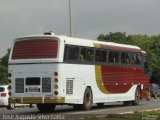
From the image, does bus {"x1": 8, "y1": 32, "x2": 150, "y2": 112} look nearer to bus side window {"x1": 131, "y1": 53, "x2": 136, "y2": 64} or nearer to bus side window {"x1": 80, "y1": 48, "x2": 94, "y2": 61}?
bus side window {"x1": 80, "y1": 48, "x2": 94, "y2": 61}

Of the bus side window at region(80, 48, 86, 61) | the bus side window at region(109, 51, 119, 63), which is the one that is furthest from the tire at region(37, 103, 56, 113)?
the bus side window at region(109, 51, 119, 63)

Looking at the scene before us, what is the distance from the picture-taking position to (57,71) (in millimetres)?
26203

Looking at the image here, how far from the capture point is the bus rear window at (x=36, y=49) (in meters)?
26.5

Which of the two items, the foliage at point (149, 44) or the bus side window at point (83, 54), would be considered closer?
the bus side window at point (83, 54)

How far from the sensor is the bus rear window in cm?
2650

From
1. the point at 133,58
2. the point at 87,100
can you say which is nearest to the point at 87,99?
the point at 87,100

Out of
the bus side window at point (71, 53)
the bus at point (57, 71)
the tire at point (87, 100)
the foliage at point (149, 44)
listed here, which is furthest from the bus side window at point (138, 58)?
the foliage at point (149, 44)

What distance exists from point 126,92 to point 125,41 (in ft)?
238

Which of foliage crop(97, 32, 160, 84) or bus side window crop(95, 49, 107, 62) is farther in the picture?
foliage crop(97, 32, 160, 84)

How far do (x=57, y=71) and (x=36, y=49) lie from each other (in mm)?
1412

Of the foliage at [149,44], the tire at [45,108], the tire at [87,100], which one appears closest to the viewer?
the tire at [87,100]

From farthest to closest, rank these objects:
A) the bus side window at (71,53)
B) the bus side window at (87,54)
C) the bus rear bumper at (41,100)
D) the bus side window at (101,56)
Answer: the bus side window at (101,56), the bus side window at (87,54), the bus side window at (71,53), the bus rear bumper at (41,100)

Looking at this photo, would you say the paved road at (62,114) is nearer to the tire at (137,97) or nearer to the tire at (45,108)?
the tire at (45,108)

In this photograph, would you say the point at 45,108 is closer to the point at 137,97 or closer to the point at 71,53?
the point at 71,53
